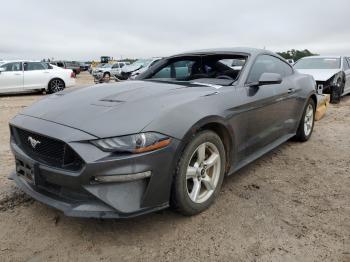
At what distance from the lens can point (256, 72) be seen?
3.69 meters

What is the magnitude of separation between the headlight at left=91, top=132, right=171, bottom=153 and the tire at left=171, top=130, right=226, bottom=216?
13.5 inches

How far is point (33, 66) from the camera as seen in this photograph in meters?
12.8

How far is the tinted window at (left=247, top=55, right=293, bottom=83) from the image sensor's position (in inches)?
143

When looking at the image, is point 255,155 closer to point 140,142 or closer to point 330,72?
point 140,142

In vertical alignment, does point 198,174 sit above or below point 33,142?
below

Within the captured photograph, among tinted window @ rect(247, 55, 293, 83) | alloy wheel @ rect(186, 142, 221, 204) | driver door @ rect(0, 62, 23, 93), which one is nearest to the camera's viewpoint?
alloy wheel @ rect(186, 142, 221, 204)

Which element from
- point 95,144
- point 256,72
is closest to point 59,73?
point 256,72

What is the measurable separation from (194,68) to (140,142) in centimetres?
218

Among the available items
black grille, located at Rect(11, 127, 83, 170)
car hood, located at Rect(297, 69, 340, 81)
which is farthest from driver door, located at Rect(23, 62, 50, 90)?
black grille, located at Rect(11, 127, 83, 170)

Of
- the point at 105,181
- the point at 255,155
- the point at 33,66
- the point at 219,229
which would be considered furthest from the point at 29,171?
the point at 33,66

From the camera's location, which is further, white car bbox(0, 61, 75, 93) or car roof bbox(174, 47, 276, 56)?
white car bbox(0, 61, 75, 93)

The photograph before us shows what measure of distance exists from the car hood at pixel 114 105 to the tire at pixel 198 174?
375mm

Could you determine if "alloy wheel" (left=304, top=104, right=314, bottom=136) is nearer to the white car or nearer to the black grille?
the black grille

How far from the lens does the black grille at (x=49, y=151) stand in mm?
2295
